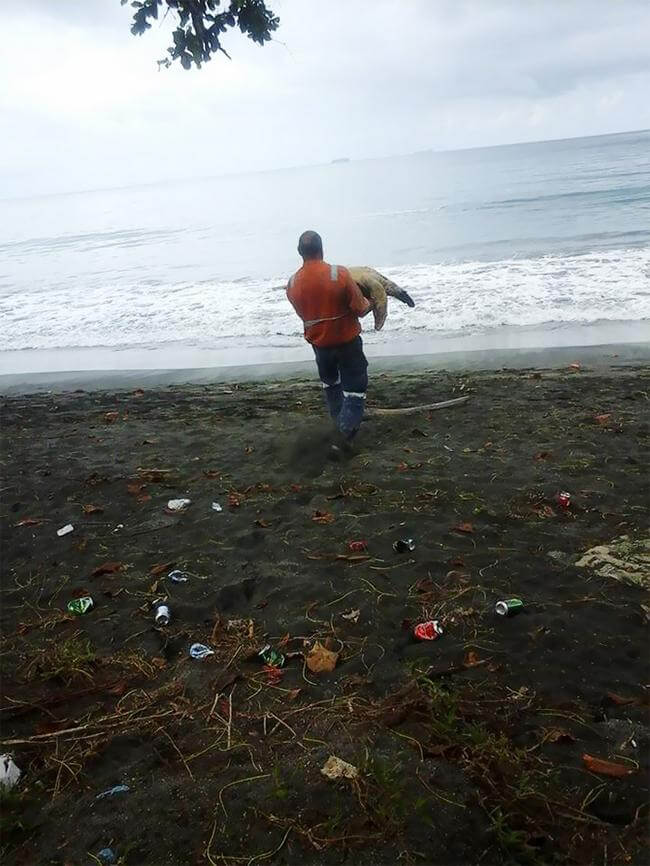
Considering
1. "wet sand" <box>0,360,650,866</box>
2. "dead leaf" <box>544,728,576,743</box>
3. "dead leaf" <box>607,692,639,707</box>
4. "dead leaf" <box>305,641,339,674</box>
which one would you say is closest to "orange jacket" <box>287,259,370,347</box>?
"wet sand" <box>0,360,650,866</box>

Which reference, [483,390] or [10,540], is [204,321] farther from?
[10,540]

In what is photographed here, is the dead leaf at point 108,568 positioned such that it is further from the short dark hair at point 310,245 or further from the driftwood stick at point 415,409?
the driftwood stick at point 415,409

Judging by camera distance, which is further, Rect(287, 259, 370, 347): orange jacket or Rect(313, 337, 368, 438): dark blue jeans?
Rect(313, 337, 368, 438): dark blue jeans

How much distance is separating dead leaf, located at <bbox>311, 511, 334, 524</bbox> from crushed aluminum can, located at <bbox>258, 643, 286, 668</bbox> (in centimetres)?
142

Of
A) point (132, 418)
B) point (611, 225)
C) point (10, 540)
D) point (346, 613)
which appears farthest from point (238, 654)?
point (611, 225)

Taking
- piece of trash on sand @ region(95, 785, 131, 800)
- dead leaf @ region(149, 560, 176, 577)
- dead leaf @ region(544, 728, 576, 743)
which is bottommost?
dead leaf @ region(544, 728, 576, 743)

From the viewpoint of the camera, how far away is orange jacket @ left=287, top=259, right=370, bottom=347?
5.23m

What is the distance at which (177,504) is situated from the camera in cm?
471

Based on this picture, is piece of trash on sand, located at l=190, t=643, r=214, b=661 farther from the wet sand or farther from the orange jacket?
the orange jacket

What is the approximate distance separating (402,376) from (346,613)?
652 centimetres

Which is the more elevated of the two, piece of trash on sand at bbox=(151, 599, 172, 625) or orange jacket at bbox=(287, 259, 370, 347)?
orange jacket at bbox=(287, 259, 370, 347)

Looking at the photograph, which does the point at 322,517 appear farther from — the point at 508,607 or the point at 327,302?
the point at 327,302

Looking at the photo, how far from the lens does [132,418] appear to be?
768 cm

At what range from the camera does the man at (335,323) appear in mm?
5230
